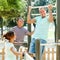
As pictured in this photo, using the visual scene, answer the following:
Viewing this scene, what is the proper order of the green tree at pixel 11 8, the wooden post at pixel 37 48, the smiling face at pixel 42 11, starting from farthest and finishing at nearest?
the green tree at pixel 11 8, the smiling face at pixel 42 11, the wooden post at pixel 37 48

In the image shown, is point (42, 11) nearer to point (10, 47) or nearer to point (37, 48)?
point (10, 47)

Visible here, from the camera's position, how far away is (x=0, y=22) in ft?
17.0

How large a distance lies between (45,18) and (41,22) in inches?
3.4

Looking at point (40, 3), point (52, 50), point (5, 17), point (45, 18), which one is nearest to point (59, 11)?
point (45, 18)

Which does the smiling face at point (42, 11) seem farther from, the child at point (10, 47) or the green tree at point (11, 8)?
the green tree at point (11, 8)

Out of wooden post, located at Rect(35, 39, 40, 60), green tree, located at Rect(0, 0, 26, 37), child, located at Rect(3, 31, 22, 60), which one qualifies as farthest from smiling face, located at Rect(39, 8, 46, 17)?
green tree, located at Rect(0, 0, 26, 37)

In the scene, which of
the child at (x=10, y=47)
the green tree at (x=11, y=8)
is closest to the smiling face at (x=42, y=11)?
the child at (x=10, y=47)

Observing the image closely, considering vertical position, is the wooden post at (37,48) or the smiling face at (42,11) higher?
the smiling face at (42,11)

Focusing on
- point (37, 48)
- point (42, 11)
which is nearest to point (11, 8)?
point (42, 11)

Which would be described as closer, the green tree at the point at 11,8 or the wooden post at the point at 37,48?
the wooden post at the point at 37,48

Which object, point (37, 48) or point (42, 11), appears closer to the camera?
point (37, 48)

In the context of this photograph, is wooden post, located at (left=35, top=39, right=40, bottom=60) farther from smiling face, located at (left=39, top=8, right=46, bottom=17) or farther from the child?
smiling face, located at (left=39, top=8, right=46, bottom=17)

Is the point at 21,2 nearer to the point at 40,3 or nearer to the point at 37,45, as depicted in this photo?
the point at 40,3

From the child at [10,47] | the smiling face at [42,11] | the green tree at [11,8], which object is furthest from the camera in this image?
the green tree at [11,8]
